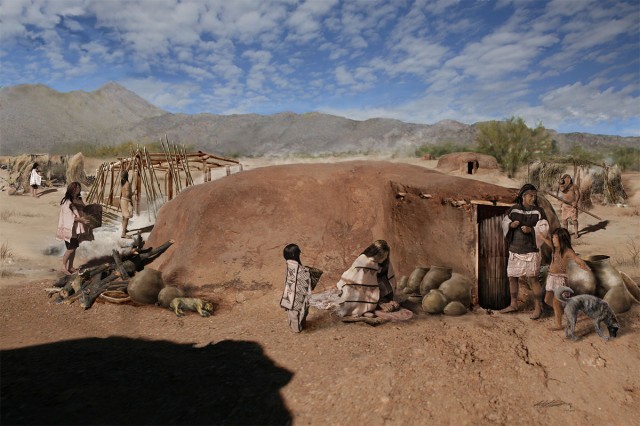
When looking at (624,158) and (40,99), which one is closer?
(624,158)

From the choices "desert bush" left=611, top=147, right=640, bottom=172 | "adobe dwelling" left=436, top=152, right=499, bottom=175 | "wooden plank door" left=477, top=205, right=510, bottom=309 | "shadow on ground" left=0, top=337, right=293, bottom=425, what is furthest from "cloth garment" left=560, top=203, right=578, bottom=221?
"desert bush" left=611, top=147, right=640, bottom=172

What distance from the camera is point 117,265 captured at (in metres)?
6.90

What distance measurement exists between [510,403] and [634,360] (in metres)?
1.52

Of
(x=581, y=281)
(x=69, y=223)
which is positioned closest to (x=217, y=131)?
(x=69, y=223)

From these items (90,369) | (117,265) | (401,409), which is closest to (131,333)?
(90,369)

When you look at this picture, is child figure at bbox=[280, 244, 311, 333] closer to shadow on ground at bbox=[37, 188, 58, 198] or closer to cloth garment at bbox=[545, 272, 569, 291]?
cloth garment at bbox=[545, 272, 569, 291]

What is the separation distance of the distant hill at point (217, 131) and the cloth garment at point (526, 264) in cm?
4446

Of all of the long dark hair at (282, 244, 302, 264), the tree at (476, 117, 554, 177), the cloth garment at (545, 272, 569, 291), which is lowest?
the cloth garment at (545, 272, 569, 291)

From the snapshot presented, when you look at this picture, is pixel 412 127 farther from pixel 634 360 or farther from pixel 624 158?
pixel 634 360

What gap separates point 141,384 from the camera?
3.52 metres

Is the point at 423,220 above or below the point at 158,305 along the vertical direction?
above

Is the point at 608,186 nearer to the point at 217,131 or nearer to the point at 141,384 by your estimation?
the point at 141,384

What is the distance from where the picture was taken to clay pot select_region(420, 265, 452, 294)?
18.4 ft

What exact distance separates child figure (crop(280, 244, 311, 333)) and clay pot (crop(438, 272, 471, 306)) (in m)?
1.83
